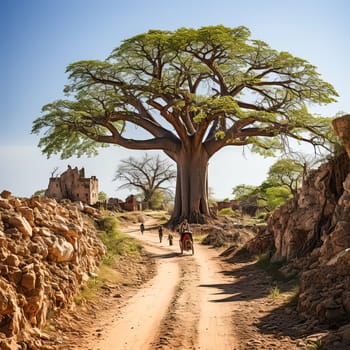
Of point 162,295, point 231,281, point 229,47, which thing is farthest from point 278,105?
point 162,295

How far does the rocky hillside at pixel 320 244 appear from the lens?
650cm

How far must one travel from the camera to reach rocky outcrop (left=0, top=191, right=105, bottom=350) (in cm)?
568

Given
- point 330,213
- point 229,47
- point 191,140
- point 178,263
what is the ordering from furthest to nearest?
point 191,140 < point 229,47 < point 178,263 < point 330,213

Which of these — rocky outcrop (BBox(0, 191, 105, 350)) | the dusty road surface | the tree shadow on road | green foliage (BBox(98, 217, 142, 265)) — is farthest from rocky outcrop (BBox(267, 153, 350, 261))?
rocky outcrop (BBox(0, 191, 105, 350))

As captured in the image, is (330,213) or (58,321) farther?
(330,213)

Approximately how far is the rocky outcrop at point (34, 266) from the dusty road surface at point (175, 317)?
98cm

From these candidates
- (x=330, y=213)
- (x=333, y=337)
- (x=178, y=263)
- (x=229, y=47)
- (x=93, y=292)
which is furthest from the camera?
(x=229, y=47)

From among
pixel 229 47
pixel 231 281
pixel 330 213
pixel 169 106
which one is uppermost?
pixel 229 47

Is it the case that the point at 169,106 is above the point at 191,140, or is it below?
above

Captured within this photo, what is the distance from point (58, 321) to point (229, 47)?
22.8m

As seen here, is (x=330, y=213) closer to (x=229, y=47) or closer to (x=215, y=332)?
(x=215, y=332)

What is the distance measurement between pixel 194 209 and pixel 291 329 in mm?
21818

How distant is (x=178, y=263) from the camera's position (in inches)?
565

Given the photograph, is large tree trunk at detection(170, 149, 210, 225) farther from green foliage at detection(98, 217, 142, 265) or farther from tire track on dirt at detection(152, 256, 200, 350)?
tire track on dirt at detection(152, 256, 200, 350)
